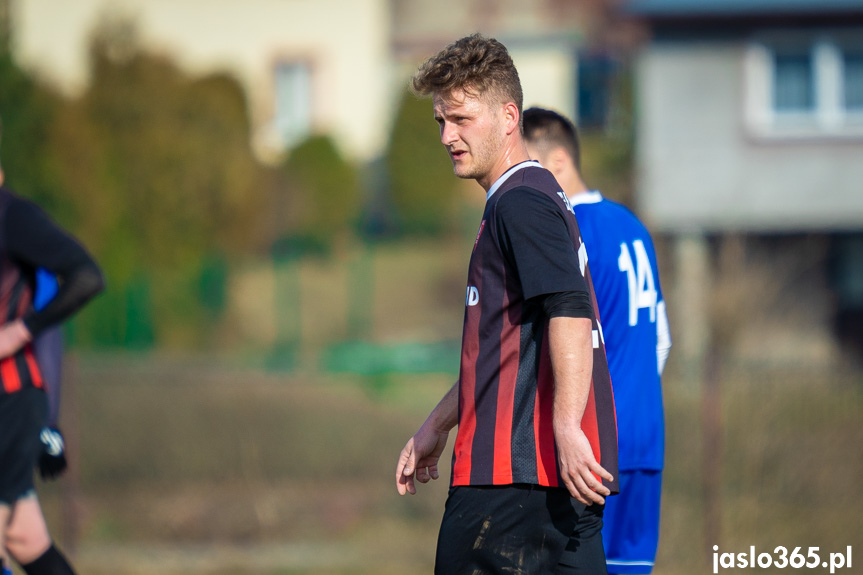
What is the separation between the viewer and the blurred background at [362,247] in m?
8.38

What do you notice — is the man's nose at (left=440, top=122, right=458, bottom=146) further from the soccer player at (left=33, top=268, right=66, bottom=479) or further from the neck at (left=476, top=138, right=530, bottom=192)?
the soccer player at (left=33, top=268, right=66, bottom=479)

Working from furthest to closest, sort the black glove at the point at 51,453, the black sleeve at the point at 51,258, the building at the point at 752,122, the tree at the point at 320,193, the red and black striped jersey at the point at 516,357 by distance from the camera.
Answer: the tree at the point at 320,193 < the building at the point at 752,122 < the black glove at the point at 51,453 < the black sleeve at the point at 51,258 < the red and black striped jersey at the point at 516,357

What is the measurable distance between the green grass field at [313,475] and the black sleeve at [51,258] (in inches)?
166

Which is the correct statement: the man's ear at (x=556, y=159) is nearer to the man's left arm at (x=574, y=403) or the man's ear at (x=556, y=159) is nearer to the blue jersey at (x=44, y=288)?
the man's left arm at (x=574, y=403)

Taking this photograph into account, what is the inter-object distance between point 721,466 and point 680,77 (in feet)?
34.3

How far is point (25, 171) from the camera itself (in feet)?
56.4

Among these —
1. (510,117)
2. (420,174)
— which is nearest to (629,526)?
(510,117)

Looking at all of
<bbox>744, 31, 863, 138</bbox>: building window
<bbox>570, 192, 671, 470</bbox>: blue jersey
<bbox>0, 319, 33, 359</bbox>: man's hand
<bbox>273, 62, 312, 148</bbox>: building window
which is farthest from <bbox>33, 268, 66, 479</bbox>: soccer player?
<bbox>273, 62, 312, 148</bbox>: building window

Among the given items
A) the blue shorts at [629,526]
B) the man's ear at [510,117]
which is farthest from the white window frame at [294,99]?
the man's ear at [510,117]

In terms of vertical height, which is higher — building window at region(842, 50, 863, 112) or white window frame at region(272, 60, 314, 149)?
white window frame at region(272, 60, 314, 149)

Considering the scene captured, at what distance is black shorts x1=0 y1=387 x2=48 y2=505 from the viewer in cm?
390

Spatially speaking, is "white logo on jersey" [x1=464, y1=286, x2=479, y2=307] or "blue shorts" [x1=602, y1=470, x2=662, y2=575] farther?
"blue shorts" [x1=602, y1=470, x2=662, y2=575]

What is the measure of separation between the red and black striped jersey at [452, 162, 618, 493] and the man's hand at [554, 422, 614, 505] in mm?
139

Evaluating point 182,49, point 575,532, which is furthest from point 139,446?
point 182,49
